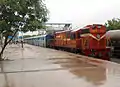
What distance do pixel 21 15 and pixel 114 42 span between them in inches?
415

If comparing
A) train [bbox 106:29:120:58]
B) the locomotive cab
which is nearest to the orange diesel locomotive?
the locomotive cab

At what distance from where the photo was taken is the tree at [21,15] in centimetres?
1880

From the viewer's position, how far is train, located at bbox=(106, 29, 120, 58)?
81.0 feet

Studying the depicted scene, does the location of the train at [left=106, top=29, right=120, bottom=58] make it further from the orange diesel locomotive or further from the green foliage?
the green foliage

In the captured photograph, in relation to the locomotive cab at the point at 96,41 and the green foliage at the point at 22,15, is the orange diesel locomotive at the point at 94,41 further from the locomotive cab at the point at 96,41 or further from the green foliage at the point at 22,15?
the green foliage at the point at 22,15

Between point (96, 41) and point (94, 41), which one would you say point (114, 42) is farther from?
point (94, 41)

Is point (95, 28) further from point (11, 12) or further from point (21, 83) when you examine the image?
point (21, 83)

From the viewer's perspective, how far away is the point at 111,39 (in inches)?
1022

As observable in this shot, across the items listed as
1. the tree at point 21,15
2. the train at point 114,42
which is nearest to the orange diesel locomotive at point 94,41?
the train at point 114,42

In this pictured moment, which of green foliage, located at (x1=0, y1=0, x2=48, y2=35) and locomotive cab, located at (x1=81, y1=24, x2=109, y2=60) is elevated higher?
green foliage, located at (x1=0, y1=0, x2=48, y2=35)

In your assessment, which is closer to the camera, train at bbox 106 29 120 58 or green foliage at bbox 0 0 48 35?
green foliage at bbox 0 0 48 35

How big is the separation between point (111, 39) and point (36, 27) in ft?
30.2

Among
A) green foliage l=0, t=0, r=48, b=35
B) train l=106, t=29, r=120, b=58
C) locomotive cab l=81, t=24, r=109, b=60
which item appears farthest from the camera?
train l=106, t=29, r=120, b=58

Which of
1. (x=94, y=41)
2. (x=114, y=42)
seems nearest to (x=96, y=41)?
(x=94, y=41)
